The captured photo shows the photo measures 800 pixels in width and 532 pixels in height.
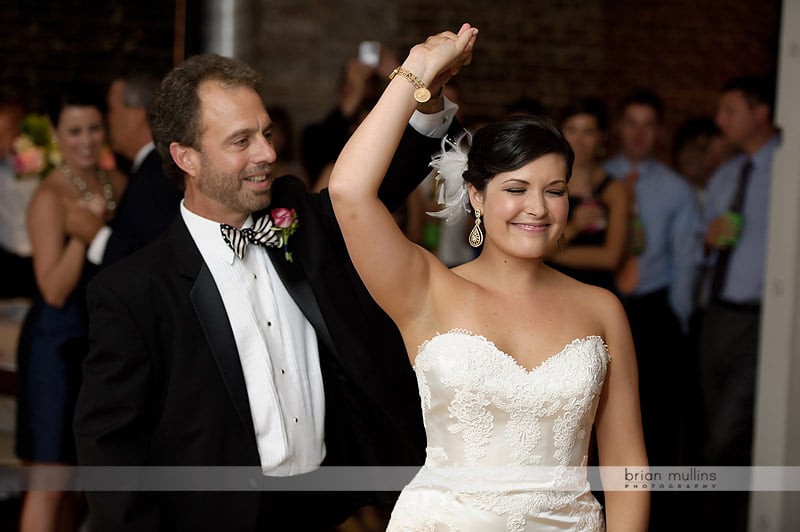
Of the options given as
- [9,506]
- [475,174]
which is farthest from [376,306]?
[9,506]

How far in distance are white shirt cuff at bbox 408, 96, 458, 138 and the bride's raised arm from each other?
290 mm

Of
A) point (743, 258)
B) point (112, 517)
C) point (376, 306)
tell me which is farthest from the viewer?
point (743, 258)

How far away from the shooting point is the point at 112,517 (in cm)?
240

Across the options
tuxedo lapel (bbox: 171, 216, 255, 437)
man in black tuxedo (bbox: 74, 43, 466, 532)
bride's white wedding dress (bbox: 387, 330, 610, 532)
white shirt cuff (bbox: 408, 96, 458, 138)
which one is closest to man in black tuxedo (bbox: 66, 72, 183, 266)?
man in black tuxedo (bbox: 74, 43, 466, 532)

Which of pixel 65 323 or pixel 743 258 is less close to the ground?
pixel 743 258

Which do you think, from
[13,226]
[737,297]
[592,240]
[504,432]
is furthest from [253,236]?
[13,226]

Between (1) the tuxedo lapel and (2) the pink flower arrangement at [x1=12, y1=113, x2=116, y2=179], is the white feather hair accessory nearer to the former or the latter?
(1) the tuxedo lapel

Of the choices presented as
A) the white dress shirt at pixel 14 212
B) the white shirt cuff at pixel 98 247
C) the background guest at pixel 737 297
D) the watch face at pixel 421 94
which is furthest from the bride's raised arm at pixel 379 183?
the white dress shirt at pixel 14 212

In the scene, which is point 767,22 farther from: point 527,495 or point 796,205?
point 527,495

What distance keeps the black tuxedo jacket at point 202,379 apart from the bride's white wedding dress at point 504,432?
1.28 feet

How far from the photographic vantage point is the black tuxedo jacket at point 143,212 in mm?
3350

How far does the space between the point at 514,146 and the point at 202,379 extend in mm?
913

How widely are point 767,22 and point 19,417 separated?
6.42 meters

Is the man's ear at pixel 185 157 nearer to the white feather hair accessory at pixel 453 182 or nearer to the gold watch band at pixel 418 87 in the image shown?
the white feather hair accessory at pixel 453 182
